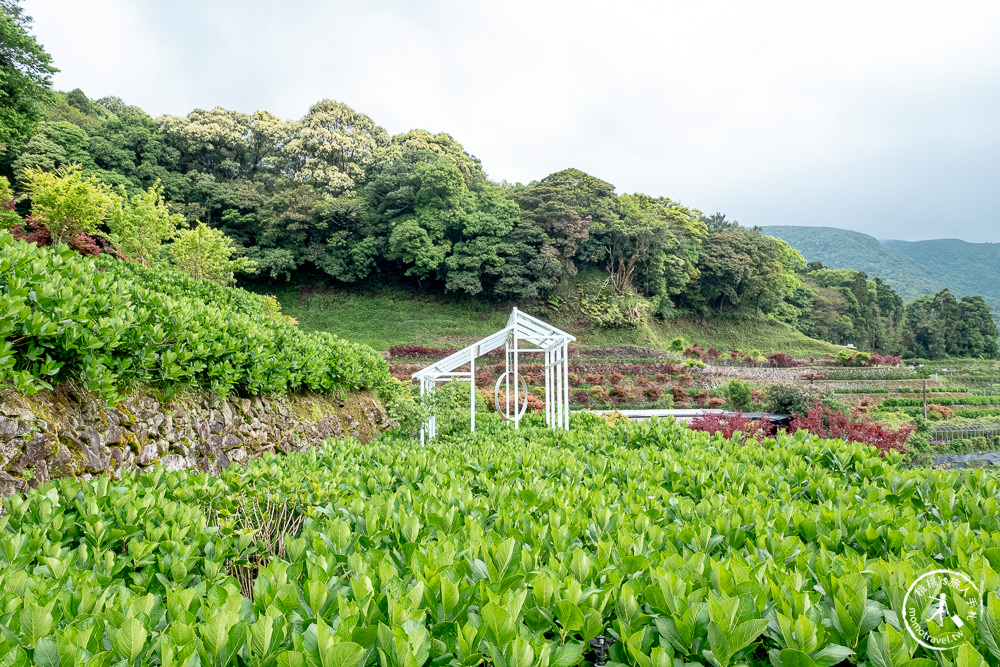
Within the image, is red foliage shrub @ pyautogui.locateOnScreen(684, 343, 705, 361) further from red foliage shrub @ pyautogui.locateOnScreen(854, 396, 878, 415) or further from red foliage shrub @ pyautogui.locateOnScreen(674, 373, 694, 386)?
red foliage shrub @ pyautogui.locateOnScreen(854, 396, 878, 415)

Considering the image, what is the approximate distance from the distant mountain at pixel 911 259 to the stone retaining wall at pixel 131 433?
3373 inches

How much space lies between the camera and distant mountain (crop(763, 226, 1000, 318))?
7738 cm

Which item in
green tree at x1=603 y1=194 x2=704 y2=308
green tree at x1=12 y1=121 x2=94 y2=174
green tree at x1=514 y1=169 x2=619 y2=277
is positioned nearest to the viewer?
green tree at x1=12 y1=121 x2=94 y2=174

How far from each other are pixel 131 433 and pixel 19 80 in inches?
605

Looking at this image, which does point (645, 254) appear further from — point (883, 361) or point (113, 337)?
point (113, 337)

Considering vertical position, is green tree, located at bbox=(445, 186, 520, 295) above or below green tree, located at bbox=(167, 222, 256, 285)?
above

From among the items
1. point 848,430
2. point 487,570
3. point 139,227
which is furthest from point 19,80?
point 848,430

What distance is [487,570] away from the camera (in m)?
1.33

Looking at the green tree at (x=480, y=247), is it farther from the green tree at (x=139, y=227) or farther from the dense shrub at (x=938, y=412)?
the dense shrub at (x=938, y=412)

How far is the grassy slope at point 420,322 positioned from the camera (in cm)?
2795

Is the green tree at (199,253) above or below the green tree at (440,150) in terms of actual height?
below

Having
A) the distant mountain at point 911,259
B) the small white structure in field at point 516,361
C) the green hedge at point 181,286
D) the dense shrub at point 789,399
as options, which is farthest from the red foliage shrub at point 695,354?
the distant mountain at point 911,259

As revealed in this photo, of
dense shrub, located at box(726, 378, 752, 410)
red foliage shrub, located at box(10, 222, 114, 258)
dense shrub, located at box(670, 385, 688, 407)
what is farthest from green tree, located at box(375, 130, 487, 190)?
red foliage shrub, located at box(10, 222, 114, 258)

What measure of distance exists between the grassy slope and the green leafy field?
24.3 meters
